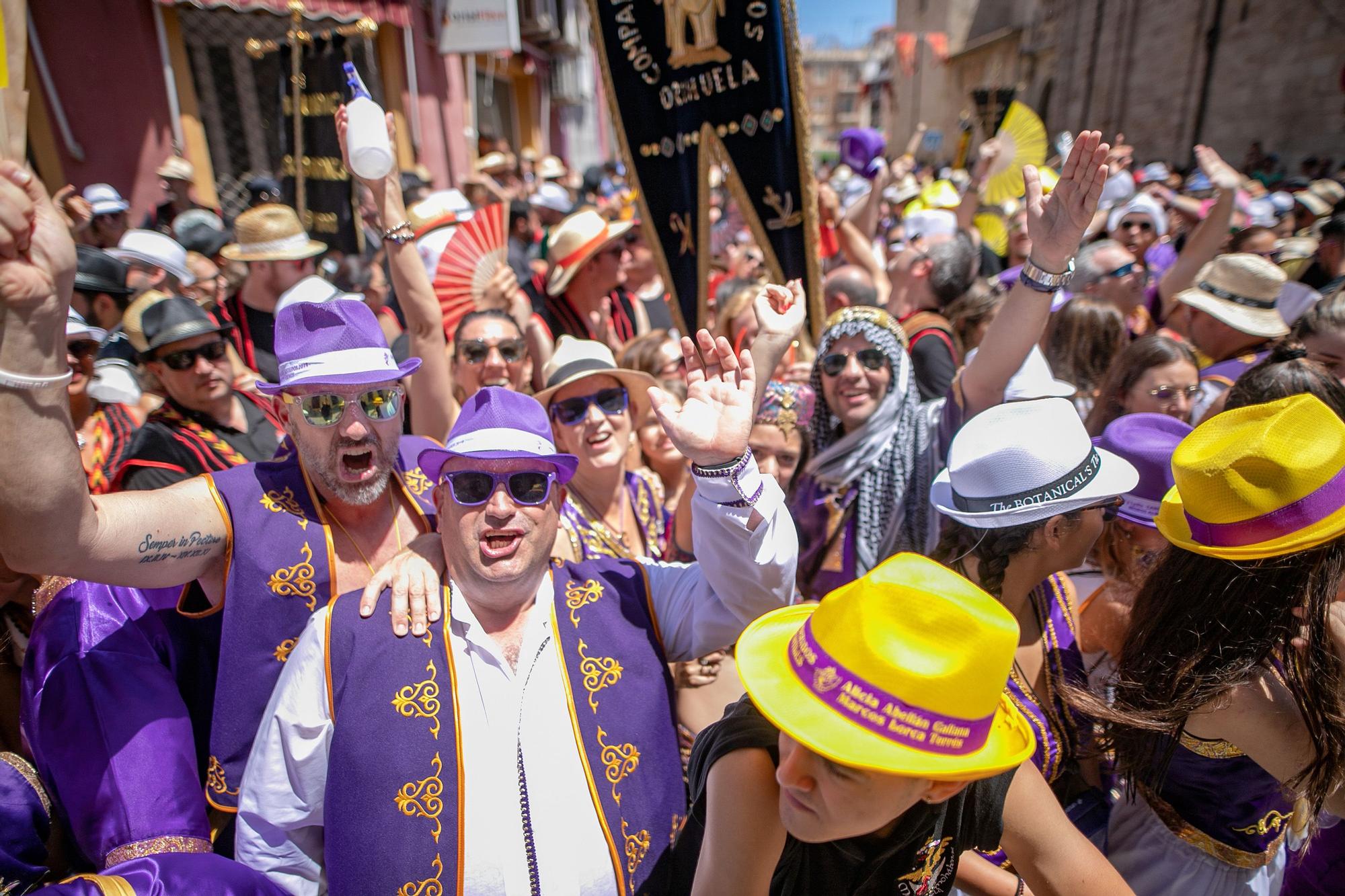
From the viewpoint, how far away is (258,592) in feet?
6.42

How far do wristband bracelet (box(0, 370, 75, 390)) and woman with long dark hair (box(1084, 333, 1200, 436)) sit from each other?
356 centimetres

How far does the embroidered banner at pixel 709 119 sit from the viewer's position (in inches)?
118

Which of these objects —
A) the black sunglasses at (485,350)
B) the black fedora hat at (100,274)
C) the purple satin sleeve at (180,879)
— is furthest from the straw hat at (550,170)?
the purple satin sleeve at (180,879)

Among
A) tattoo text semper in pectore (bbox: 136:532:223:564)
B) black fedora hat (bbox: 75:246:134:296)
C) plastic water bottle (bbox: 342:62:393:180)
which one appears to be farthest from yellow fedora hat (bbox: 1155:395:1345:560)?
black fedora hat (bbox: 75:246:134:296)

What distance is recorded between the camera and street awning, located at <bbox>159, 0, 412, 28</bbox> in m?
9.47

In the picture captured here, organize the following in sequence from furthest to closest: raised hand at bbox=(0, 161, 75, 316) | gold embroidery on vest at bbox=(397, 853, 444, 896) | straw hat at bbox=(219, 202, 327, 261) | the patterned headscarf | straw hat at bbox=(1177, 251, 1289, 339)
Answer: straw hat at bbox=(219, 202, 327, 261) → straw hat at bbox=(1177, 251, 1289, 339) → the patterned headscarf → gold embroidery on vest at bbox=(397, 853, 444, 896) → raised hand at bbox=(0, 161, 75, 316)

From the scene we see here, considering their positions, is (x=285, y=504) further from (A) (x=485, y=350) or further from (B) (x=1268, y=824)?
(B) (x=1268, y=824)

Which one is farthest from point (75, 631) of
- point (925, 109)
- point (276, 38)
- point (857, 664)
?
point (925, 109)

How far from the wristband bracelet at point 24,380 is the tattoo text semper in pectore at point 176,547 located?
1.93 feet

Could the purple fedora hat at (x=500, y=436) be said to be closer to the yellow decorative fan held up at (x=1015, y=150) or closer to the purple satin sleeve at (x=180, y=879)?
the purple satin sleeve at (x=180, y=879)

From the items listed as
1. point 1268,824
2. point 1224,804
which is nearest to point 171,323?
point 1224,804

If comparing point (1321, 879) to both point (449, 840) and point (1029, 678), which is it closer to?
point (1029, 678)

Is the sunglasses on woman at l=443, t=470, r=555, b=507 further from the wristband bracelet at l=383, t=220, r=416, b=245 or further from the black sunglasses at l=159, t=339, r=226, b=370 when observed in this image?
the black sunglasses at l=159, t=339, r=226, b=370

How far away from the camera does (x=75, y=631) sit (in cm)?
180
